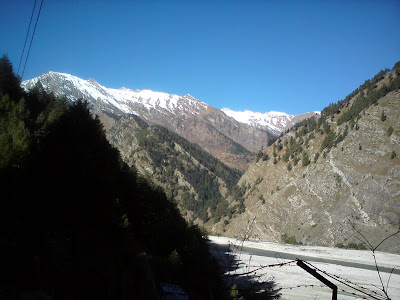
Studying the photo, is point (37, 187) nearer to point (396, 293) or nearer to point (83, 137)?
point (83, 137)

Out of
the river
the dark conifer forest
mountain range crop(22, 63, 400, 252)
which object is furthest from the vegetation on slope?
the dark conifer forest

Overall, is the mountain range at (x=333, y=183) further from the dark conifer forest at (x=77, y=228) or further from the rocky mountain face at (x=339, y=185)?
the dark conifer forest at (x=77, y=228)

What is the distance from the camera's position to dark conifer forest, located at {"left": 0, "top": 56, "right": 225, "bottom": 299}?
13.0m

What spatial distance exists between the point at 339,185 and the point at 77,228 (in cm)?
8130

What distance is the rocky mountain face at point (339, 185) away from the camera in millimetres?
74062

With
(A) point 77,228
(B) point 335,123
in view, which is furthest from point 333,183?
(A) point 77,228

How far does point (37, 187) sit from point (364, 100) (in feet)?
371

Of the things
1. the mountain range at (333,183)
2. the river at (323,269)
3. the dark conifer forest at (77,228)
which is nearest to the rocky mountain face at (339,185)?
the mountain range at (333,183)

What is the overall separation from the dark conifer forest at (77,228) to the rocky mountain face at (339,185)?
56.0 meters

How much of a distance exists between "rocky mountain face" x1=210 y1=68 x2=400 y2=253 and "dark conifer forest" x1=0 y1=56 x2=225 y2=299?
55957 millimetres

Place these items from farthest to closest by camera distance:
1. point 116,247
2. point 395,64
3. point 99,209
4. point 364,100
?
1. point 395,64
2. point 364,100
3. point 99,209
4. point 116,247

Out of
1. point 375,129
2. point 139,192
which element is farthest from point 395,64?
point 139,192

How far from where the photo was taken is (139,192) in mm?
44281

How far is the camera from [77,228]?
27.8 meters
